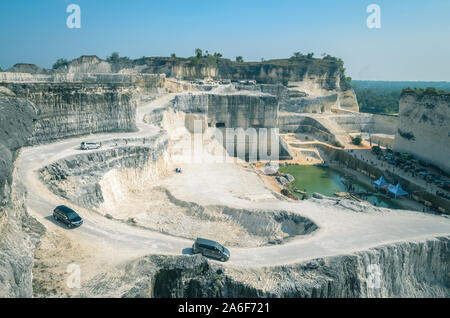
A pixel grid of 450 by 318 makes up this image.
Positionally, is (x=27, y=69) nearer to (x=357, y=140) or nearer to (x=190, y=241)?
(x=190, y=241)

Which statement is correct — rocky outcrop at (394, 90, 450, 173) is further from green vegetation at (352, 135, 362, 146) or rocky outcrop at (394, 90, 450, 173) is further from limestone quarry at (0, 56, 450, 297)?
green vegetation at (352, 135, 362, 146)

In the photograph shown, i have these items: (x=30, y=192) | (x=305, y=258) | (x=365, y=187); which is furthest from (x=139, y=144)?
(x=365, y=187)

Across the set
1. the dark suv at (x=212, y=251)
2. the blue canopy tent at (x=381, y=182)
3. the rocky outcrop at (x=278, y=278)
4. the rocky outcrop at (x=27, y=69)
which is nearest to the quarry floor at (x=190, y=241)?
the dark suv at (x=212, y=251)

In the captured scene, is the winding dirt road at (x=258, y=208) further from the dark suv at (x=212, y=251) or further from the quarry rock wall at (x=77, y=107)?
the quarry rock wall at (x=77, y=107)

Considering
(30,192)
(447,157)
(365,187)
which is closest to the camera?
(30,192)
